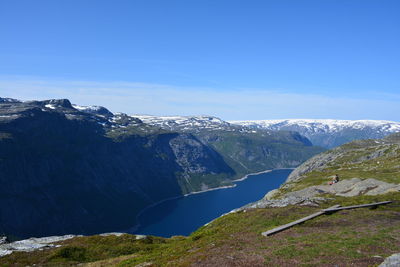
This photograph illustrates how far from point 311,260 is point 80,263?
2893 centimetres

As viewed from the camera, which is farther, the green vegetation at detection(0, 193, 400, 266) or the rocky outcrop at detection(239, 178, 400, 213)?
the rocky outcrop at detection(239, 178, 400, 213)

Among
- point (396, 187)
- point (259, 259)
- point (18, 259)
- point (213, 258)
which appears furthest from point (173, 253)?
point (396, 187)

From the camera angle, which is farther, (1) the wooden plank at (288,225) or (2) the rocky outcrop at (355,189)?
(2) the rocky outcrop at (355,189)

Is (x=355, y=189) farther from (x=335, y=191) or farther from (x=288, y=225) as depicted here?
(x=288, y=225)

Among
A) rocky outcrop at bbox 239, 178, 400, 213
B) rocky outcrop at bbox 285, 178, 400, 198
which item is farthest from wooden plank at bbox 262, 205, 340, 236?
rocky outcrop at bbox 285, 178, 400, 198

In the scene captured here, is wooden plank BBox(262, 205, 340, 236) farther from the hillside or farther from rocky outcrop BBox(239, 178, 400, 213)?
rocky outcrop BBox(239, 178, 400, 213)

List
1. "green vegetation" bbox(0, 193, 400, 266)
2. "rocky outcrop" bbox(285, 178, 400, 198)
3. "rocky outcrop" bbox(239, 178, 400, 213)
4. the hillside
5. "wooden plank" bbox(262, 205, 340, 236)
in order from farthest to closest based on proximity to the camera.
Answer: "rocky outcrop" bbox(285, 178, 400, 198) < "rocky outcrop" bbox(239, 178, 400, 213) < "wooden plank" bbox(262, 205, 340, 236) < "green vegetation" bbox(0, 193, 400, 266) < the hillside

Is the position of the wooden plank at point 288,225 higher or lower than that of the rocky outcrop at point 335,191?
higher

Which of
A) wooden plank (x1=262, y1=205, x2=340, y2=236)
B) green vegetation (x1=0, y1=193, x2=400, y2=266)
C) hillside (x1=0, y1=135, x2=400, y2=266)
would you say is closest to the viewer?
hillside (x1=0, y1=135, x2=400, y2=266)

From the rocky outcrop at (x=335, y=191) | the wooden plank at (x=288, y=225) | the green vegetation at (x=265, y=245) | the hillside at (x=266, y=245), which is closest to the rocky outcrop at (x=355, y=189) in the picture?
the rocky outcrop at (x=335, y=191)

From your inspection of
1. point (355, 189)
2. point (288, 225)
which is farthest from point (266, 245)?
point (355, 189)

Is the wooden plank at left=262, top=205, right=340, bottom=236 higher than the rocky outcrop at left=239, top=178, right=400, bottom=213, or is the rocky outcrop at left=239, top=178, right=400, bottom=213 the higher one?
the wooden plank at left=262, top=205, right=340, bottom=236

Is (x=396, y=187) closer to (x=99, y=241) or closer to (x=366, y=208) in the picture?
(x=366, y=208)

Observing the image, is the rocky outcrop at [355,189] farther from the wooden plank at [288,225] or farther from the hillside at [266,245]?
the wooden plank at [288,225]
